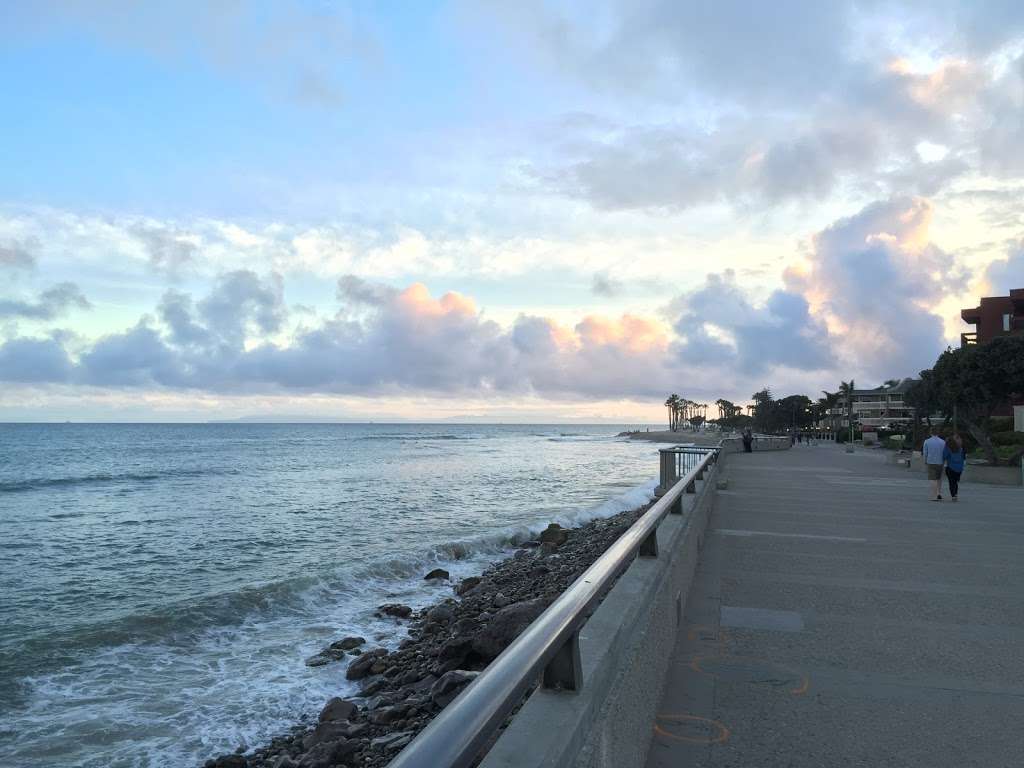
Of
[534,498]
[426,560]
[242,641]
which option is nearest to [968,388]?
[534,498]

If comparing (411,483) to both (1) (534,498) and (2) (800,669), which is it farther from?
(2) (800,669)

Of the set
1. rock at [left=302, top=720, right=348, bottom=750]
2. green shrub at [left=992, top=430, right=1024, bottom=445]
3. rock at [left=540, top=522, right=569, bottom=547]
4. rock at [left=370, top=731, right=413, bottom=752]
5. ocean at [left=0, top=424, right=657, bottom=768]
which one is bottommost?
ocean at [left=0, top=424, right=657, bottom=768]

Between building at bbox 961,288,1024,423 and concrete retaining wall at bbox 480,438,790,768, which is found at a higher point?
building at bbox 961,288,1024,423

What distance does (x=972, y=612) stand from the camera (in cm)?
614

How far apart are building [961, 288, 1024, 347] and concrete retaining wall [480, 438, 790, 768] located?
5875 centimetres

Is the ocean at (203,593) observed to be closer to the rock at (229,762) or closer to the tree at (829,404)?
the rock at (229,762)

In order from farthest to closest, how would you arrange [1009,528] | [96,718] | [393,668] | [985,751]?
1. [1009,528]
2. [393,668]
3. [96,718]
4. [985,751]

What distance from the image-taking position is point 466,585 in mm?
13578

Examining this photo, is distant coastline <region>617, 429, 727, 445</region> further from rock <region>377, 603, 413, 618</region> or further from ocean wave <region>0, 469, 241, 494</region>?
rock <region>377, 603, 413, 618</region>

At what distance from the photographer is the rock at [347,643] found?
9.85m

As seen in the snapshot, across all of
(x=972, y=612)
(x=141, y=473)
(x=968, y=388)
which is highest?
(x=968, y=388)

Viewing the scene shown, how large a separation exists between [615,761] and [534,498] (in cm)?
2774

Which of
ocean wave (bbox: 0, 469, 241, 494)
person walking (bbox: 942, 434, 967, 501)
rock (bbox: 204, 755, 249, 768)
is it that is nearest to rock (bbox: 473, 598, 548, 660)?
rock (bbox: 204, 755, 249, 768)

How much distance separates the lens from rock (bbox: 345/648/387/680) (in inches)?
345
